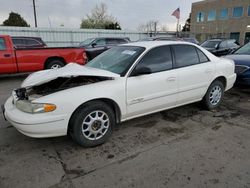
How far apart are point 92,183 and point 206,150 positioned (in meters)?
1.71

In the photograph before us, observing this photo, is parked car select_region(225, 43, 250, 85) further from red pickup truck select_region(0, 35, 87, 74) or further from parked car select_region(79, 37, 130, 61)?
parked car select_region(79, 37, 130, 61)

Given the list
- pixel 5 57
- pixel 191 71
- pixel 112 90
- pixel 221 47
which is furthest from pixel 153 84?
pixel 221 47

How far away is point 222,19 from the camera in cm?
3859

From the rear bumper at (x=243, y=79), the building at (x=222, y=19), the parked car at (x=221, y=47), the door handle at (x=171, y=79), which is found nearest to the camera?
the door handle at (x=171, y=79)

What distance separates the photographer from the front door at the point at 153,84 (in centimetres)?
331

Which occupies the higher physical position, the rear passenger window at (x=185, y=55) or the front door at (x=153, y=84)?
the rear passenger window at (x=185, y=55)

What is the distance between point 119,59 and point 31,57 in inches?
212

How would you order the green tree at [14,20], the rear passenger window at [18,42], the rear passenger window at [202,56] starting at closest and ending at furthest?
the rear passenger window at [202,56] → the rear passenger window at [18,42] → the green tree at [14,20]

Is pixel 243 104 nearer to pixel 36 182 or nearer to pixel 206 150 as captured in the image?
pixel 206 150

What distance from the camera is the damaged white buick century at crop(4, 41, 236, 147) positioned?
275 centimetres

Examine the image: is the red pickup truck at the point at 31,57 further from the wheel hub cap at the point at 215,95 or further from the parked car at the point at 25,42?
the wheel hub cap at the point at 215,95

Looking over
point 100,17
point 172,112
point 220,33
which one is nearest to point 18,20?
point 100,17

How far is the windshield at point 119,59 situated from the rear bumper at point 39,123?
1.20 m

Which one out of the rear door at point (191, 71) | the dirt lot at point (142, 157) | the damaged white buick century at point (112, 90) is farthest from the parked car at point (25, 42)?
the rear door at point (191, 71)
